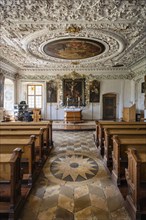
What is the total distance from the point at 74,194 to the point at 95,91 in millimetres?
11838

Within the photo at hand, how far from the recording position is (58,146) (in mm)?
6672

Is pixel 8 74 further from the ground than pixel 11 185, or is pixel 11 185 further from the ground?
pixel 8 74

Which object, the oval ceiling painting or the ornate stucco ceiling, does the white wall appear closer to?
the oval ceiling painting

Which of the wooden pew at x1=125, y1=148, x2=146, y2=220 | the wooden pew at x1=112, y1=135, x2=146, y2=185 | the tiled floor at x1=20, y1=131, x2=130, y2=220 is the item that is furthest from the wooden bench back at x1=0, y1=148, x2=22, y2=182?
the wooden pew at x1=112, y1=135, x2=146, y2=185

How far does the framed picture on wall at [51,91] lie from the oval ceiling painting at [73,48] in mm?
4441

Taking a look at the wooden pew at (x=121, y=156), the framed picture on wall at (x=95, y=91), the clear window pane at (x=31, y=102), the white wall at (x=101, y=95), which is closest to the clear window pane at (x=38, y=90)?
the white wall at (x=101, y=95)

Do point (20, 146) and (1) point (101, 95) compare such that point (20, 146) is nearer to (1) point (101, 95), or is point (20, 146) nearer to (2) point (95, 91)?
(2) point (95, 91)

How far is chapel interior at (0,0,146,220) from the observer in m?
2.64

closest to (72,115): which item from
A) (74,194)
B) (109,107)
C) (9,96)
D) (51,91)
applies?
(51,91)

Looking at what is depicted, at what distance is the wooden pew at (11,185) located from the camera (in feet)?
8.01

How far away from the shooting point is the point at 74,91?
14469 mm

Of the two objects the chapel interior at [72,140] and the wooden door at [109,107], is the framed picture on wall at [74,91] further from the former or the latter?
the wooden door at [109,107]

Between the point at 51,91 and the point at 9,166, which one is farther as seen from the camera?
the point at 51,91

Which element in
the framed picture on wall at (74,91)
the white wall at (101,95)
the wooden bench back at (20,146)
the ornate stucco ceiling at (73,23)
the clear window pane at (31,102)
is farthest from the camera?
the clear window pane at (31,102)
